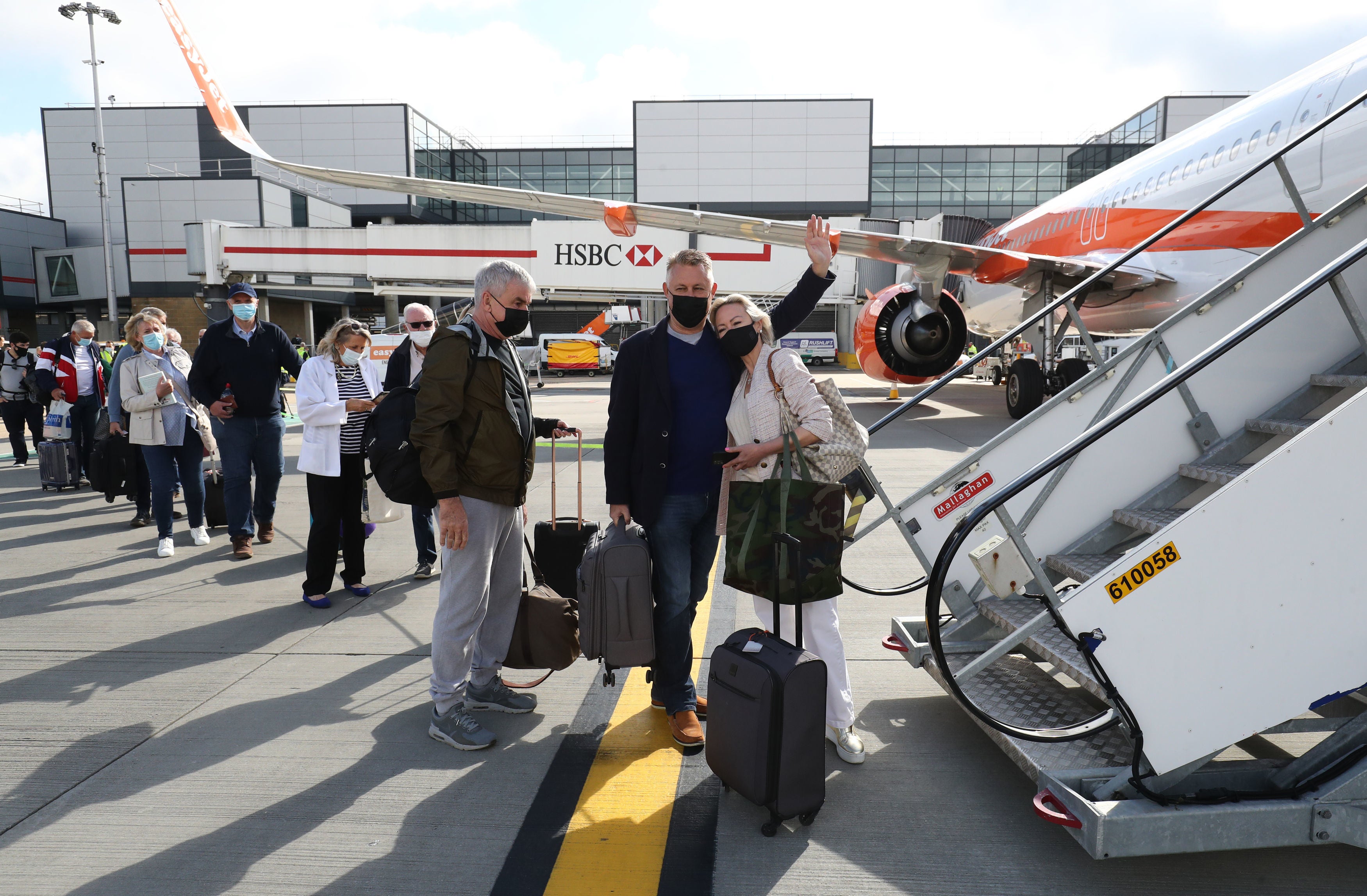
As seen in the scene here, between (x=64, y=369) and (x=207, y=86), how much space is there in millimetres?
3424

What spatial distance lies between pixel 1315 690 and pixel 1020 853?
96 cm

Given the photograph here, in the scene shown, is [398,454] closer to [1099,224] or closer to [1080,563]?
[1080,563]

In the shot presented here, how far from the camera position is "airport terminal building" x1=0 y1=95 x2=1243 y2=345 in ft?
130


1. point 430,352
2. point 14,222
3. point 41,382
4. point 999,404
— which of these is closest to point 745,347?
point 430,352

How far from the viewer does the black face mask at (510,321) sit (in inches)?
130

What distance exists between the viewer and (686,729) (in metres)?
3.35

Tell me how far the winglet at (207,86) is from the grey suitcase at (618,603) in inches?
290

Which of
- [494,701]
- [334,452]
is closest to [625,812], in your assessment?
[494,701]

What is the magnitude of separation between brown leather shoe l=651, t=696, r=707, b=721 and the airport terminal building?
114ft

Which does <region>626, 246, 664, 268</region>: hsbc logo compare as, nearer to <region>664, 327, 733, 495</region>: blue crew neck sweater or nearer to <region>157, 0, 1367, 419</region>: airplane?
<region>157, 0, 1367, 419</region>: airplane

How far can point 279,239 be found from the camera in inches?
1038

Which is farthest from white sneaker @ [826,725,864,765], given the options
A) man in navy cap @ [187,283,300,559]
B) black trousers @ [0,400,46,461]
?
black trousers @ [0,400,46,461]

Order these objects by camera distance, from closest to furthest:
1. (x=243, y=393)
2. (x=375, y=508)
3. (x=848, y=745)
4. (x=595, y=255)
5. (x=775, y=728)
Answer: (x=775, y=728), (x=848, y=745), (x=375, y=508), (x=243, y=393), (x=595, y=255)

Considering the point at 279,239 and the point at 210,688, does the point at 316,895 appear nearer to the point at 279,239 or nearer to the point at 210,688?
the point at 210,688
